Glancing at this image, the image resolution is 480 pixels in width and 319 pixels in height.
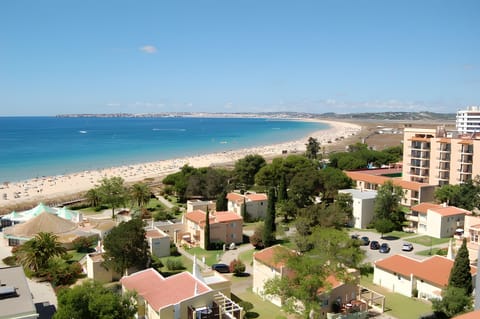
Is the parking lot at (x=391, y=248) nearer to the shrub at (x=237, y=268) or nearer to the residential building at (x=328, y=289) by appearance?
the residential building at (x=328, y=289)

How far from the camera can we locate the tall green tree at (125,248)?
1176 inches

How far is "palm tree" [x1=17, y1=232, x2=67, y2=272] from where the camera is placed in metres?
32.9

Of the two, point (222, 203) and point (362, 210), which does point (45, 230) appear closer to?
point (222, 203)

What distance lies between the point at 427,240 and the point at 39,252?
114ft

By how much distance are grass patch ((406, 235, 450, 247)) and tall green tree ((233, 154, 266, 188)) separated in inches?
1098

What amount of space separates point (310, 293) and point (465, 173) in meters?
43.0

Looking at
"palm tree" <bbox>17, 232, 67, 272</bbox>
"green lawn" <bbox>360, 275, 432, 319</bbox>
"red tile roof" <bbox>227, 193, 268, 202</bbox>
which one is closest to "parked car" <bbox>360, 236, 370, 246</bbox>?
"green lawn" <bbox>360, 275, 432, 319</bbox>

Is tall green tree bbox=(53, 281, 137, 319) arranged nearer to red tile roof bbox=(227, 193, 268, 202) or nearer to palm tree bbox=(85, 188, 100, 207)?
red tile roof bbox=(227, 193, 268, 202)

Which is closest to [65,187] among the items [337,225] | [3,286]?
[337,225]

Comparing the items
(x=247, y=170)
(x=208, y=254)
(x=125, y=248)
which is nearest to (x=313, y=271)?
(x=125, y=248)

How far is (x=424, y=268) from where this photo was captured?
29406 millimetres

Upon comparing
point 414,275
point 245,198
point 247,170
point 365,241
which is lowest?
point 365,241

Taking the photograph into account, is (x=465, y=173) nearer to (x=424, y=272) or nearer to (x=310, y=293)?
(x=424, y=272)

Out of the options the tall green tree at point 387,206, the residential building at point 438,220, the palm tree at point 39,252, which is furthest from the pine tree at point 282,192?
the palm tree at point 39,252
